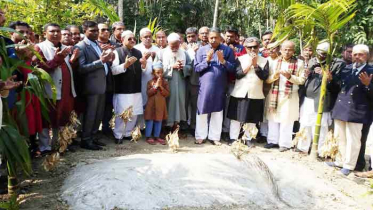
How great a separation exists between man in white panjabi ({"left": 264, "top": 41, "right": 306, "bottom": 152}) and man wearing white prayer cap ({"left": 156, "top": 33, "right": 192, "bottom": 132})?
4.68 feet

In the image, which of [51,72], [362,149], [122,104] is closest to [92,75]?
[51,72]

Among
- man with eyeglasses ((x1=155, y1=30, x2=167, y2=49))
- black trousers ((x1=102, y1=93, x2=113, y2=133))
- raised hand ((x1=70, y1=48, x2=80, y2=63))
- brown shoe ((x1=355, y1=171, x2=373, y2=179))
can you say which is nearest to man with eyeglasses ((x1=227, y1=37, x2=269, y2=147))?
man with eyeglasses ((x1=155, y1=30, x2=167, y2=49))

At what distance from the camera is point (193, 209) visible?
3555mm

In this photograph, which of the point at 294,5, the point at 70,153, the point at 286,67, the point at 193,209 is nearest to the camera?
the point at 193,209

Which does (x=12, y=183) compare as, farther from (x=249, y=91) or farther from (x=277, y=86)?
(x=277, y=86)

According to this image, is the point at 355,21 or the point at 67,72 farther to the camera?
the point at 355,21

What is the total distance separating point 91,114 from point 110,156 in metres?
0.68

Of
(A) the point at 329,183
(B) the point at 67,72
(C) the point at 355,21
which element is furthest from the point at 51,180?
(C) the point at 355,21

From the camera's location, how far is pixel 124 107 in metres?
5.54

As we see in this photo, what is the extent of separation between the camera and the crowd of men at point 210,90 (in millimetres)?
5008

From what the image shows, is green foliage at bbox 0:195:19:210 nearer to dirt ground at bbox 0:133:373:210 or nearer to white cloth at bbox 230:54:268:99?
dirt ground at bbox 0:133:373:210

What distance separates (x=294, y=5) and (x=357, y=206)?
8.61 feet

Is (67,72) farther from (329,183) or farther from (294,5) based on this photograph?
(329,183)

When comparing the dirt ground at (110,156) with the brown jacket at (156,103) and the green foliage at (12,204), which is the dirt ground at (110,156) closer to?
the green foliage at (12,204)
